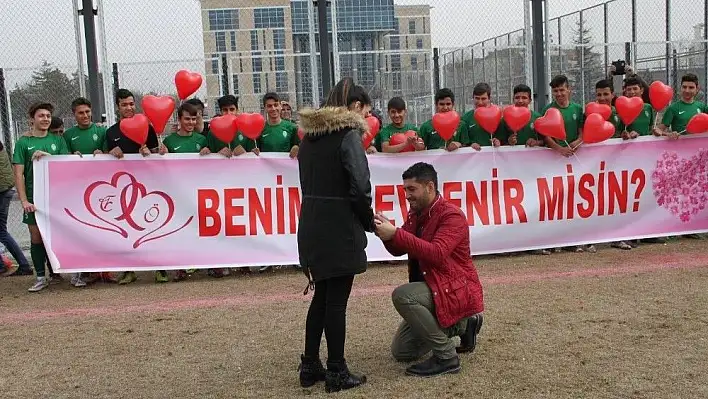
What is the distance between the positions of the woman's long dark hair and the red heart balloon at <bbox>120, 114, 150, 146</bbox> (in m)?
3.44

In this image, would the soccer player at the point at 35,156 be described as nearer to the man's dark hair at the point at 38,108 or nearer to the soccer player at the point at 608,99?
the man's dark hair at the point at 38,108

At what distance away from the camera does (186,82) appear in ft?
23.7

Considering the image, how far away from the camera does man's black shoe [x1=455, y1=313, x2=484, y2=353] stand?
14.9 ft

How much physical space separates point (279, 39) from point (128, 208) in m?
5.65

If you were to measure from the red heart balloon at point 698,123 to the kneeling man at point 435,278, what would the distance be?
15.5 ft

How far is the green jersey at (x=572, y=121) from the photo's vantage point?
7.85 meters

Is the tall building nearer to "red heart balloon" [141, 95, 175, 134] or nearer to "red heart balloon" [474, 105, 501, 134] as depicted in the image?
"red heart balloon" [141, 95, 175, 134]

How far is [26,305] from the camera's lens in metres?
6.70

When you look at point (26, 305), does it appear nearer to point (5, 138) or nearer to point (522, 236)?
point (5, 138)

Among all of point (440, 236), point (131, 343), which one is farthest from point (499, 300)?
point (131, 343)

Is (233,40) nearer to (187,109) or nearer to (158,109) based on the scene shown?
(187,109)

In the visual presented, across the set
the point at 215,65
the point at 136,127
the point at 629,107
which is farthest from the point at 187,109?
the point at 629,107

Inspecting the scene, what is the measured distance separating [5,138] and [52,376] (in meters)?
5.72

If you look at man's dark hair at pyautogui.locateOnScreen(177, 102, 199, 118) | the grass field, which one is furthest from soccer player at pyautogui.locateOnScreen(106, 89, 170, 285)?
the grass field
